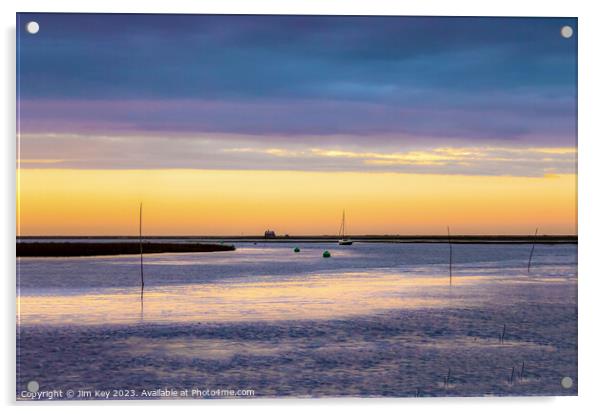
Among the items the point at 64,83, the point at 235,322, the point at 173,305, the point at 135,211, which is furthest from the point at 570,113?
the point at 173,305

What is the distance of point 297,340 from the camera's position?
1585 centimetres

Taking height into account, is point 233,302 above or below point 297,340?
below

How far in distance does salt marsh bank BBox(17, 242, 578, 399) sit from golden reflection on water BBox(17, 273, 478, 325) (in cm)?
6

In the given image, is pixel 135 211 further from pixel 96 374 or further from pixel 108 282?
pixel 108 282

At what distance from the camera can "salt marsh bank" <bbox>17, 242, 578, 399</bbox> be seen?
1185cm

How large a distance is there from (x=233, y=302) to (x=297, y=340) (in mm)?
8136

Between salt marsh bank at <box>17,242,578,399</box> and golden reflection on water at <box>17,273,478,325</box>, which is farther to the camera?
golden reflection on water at <box>17,273,478,325</box>

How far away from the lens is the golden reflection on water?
19.3 meters

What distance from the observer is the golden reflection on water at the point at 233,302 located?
→ 19.3 m

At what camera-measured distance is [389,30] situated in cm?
1050

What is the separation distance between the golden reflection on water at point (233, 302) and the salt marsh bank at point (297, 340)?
2.4 inches

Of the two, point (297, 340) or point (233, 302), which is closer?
point (297, 340)

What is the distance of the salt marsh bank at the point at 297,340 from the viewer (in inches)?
467

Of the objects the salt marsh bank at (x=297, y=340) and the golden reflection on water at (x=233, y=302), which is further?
the golden reflection on water at (x=233, y=302)
